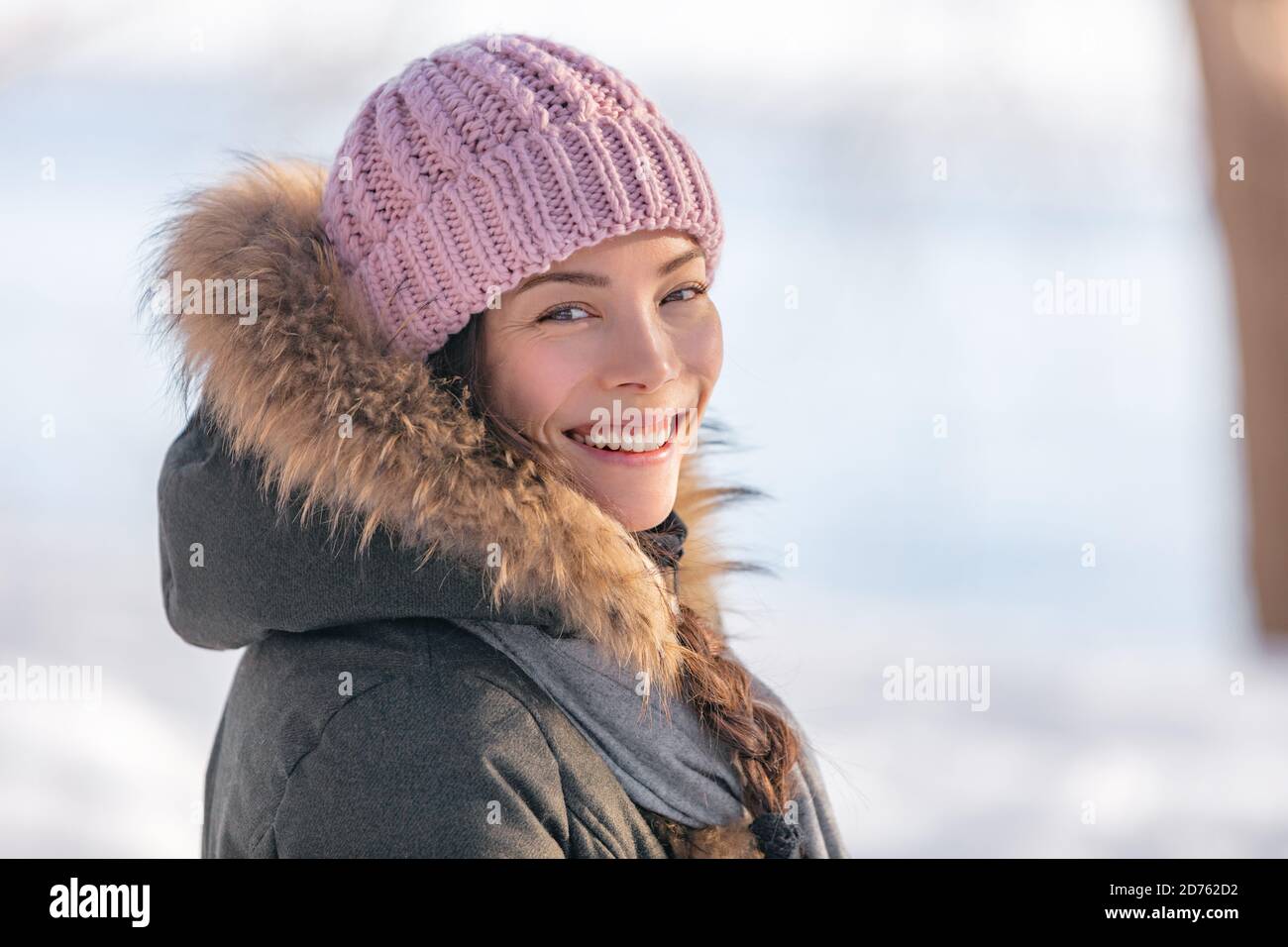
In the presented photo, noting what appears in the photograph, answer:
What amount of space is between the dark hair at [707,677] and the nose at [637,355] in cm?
12

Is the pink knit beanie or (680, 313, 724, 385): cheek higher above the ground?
the pink knit beanie

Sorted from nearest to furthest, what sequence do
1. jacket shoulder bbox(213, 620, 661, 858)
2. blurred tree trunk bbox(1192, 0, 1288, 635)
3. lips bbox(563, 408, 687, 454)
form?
jacket shoulder bbox(213, 620, 661, 858)
lips bbox(563, 408, 687, 454)
blurred tree trunk bbox(1192, 0, 1288, 635)

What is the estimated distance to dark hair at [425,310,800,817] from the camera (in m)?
1.23

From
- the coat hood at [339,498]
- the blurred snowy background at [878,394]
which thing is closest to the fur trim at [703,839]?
the coat hood at [339,498]

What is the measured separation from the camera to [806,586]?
Answer: 432 cm

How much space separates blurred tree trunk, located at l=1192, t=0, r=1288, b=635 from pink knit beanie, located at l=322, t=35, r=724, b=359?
12.7 feet

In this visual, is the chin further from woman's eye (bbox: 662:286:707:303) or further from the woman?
woman's eye (bbox: 662:286:707:303)

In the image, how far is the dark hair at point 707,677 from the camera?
4.03ft

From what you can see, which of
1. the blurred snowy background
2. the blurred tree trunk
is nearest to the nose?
the blurred snowy background

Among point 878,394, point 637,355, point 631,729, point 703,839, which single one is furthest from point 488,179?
point 878,394

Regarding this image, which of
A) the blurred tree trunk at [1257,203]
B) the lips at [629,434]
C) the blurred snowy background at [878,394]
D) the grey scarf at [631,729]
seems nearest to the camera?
the grey scarf at [631,729]

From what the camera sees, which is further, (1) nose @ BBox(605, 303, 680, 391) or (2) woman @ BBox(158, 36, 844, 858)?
(1) nose @ BBox(605, 303, 680, 391)

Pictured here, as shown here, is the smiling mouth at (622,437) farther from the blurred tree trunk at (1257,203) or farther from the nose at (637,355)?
the blurred tree trunk at (1257,203)
